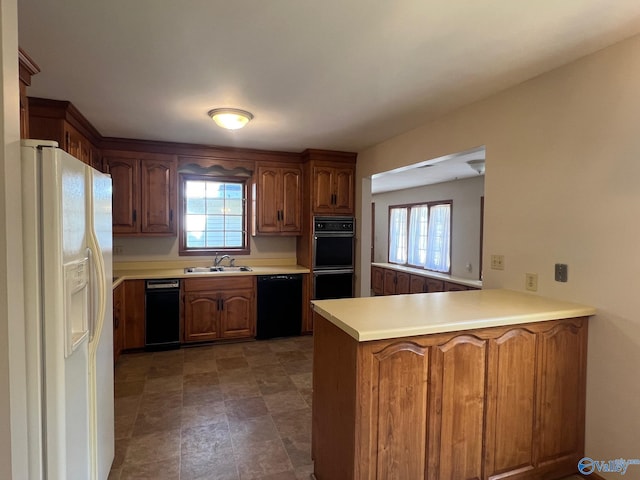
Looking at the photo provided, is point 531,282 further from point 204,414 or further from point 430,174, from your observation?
point 430,174

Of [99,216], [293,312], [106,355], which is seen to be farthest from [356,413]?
[293,312]

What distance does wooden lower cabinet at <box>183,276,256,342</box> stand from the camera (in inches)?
160

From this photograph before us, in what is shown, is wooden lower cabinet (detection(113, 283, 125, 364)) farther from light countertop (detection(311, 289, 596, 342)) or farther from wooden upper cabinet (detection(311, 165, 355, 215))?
light countertop (detection(311, 289, 596, 342))

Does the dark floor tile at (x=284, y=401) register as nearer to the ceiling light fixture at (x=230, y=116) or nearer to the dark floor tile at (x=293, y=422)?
the dark floor tile at (x=293, y=422)

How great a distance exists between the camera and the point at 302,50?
197cm

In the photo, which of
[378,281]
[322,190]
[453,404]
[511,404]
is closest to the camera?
[453,404]

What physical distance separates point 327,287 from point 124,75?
10.3 feet

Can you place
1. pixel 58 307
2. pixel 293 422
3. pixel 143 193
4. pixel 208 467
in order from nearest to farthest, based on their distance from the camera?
pixel 58 307 → pixel 208 467 → pixel 293 422 → pixel 143 193

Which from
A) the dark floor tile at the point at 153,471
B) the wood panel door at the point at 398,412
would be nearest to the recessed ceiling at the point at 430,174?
the wood panel door at the point at 398,412

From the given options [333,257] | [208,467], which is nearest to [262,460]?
[208,467]

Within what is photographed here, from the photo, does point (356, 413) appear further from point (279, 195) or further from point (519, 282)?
point (279, 195)

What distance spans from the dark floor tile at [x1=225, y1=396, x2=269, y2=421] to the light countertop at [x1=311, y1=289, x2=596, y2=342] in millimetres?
1272

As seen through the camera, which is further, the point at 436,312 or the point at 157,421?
the point at 157,421

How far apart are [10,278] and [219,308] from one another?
309cm
